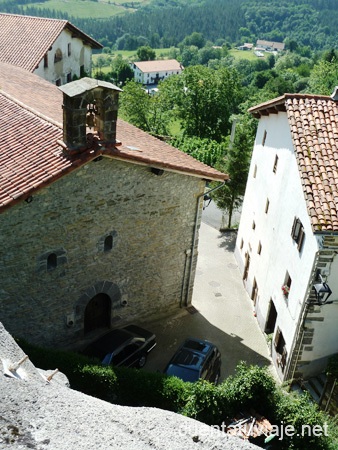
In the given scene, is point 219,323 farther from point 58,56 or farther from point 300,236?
point 58,56

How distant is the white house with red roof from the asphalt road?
31.0 inches

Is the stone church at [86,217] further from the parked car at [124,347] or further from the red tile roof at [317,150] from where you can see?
the red tile roof at [317,150]

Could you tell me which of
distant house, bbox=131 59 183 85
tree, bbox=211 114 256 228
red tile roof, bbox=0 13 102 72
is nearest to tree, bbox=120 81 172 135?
red tile roof, bbox=0 13 102 72

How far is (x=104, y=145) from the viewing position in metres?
14.9

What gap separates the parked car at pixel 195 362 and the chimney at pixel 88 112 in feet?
24.4

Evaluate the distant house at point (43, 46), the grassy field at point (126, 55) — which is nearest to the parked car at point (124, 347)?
the distant house at point (43, 46)

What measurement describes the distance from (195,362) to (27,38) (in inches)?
1098

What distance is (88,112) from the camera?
15.1 m

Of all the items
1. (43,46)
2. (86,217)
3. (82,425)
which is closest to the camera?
(82,425)

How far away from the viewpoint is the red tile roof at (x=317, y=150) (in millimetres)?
15312

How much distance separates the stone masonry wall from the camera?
15000mm

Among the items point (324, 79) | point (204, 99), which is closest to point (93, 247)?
point (204, 99)

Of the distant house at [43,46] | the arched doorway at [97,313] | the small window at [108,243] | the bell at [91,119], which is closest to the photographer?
the bell at [91,119]

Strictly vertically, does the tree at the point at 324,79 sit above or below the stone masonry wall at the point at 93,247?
below
